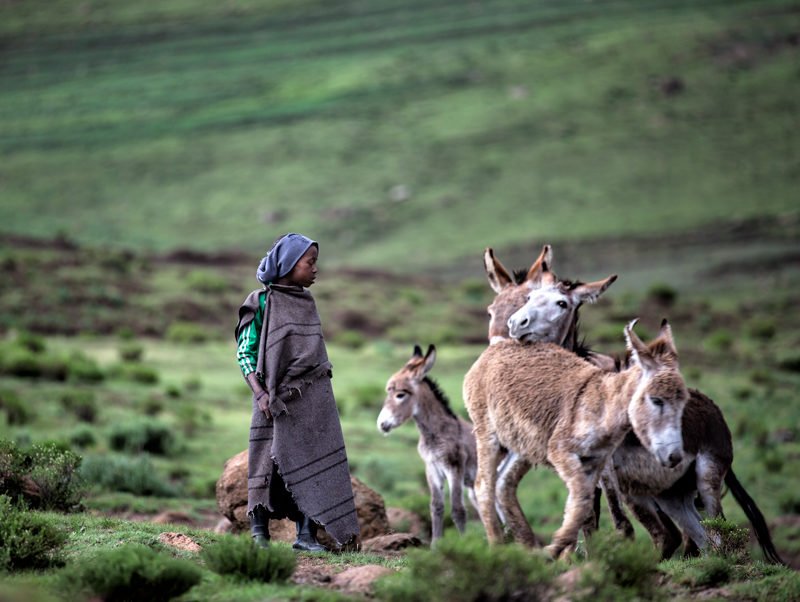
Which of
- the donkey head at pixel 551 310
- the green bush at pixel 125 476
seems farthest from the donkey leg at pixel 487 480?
the green bush at pixel 125 476

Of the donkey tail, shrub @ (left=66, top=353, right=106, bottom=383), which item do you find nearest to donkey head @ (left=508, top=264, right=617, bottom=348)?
the donkey tail

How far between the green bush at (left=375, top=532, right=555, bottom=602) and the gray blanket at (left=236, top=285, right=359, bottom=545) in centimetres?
218

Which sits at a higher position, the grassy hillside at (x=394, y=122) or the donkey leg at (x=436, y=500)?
the grassy hillside at (x=394, y=122)

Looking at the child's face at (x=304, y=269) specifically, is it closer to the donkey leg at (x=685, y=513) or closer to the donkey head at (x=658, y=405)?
the donkey head at (x=658, y=405)

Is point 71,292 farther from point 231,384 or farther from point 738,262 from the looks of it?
point 738,262

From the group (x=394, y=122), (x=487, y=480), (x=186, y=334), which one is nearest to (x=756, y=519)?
(x=487, y=480)

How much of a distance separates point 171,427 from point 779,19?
83.4 m

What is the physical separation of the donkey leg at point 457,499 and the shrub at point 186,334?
2409 cm

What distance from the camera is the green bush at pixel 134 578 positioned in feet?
22.6

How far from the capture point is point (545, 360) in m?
8.88

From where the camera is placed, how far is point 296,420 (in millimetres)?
8812

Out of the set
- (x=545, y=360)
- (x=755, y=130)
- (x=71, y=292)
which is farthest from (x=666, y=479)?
(x=755, y=130)

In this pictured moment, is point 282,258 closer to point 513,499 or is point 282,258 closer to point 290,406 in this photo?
point 290,406

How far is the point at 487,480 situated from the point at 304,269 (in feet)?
7.48
